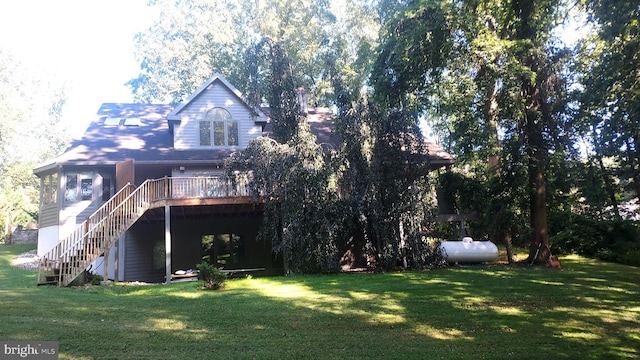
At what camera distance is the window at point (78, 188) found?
16188 mm

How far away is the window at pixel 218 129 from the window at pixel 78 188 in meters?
4.67

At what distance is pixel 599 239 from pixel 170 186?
16510 millimetres

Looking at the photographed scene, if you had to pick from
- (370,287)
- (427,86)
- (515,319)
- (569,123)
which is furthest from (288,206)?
(569,123)

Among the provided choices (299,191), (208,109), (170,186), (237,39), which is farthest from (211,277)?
(237,39)

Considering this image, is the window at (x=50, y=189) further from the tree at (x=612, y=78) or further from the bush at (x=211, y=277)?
the tree at (x=612, y=78)

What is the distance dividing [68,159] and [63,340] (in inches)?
470

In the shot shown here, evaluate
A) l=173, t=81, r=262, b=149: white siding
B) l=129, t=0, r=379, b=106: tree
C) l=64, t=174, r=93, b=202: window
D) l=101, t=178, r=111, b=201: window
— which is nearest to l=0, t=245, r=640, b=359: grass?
l=64, t=174, r=93, b=202: window

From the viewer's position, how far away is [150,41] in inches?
1272

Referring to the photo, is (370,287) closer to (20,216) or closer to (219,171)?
(219,171)

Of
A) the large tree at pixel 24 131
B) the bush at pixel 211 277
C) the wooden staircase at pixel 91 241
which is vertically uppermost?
the large tree at pixel 24 131

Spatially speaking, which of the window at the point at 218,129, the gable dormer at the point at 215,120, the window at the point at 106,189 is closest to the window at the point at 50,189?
the window at the point at 106,189

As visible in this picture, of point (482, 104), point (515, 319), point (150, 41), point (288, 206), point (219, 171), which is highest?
point (150, 41)

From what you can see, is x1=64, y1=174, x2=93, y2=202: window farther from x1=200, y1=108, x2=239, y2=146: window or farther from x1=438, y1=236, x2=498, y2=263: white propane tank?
x1=438, y1=236, x2=498, y2=263: white propane tank

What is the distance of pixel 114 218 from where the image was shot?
13.0 m
